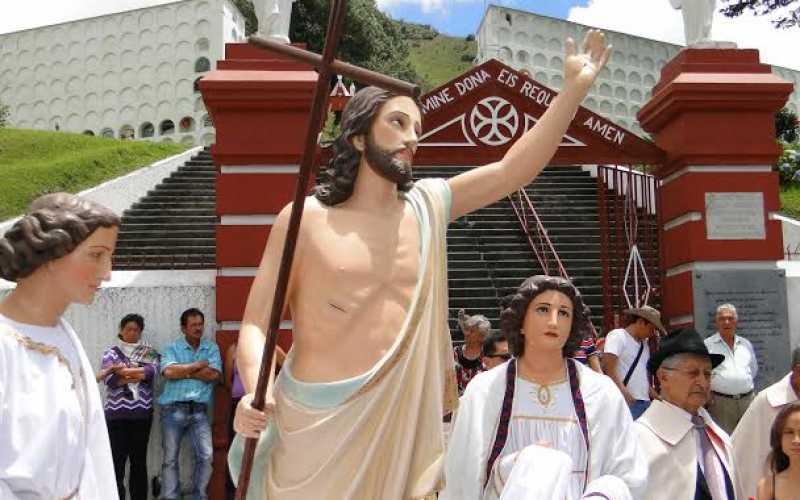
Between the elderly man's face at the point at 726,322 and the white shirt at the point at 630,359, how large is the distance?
0.57m

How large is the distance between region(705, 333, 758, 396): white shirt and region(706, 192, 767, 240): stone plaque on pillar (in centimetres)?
100

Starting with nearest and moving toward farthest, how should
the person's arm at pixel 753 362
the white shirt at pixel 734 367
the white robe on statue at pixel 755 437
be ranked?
1. the white robe on statue at pixel 755 437
2. the white shirt at pixel 734 367
3. the person's arm at pixel 753 362

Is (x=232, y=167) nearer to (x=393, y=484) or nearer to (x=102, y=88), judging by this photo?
(x=393, y=484)

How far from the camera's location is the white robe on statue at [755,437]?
504 centimetres

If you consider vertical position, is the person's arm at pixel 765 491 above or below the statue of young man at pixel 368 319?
below

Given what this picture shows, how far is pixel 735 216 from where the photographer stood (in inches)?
316

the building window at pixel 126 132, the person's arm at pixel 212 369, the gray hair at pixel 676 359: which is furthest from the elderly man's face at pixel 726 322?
the building window at pixel 126 132

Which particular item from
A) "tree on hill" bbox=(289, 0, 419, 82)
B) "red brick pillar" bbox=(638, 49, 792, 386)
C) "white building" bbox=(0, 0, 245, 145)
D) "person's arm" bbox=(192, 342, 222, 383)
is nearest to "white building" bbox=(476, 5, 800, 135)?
"tree on hill" bbox=(289, 0, 419, 82)

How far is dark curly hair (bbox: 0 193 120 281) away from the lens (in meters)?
2.72

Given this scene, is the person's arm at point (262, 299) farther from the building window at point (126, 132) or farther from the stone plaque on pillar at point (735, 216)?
the building window at point (126, 132)

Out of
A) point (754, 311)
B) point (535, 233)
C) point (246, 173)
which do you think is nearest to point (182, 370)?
point (246, 173)

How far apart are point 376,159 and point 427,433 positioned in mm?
898

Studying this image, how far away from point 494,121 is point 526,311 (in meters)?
4.61

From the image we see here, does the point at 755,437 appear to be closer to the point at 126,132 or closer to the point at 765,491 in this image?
the point at 765,491
